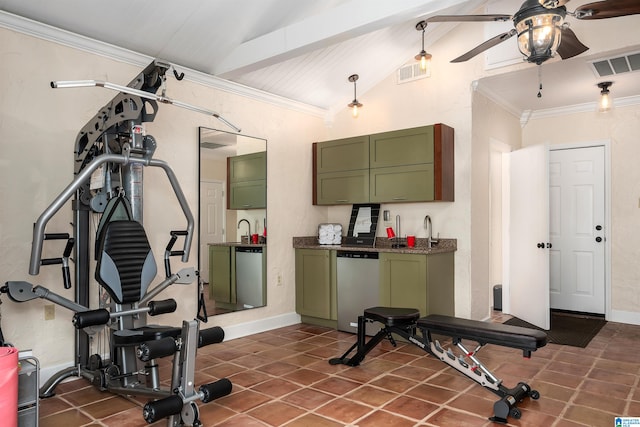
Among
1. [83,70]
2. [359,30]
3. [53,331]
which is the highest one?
[359,30]

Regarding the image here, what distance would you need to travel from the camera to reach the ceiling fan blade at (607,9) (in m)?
2.40

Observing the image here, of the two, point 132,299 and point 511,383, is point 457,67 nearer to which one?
point 511,383

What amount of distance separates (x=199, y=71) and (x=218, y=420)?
129 inches

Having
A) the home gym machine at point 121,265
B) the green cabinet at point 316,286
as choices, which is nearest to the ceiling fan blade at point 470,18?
the home gym machine at point 121,265

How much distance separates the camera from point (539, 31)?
2527 millimetres

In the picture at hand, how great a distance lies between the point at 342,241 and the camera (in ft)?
18.6

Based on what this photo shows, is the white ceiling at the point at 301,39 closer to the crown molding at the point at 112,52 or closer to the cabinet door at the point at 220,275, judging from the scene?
the crown molding at the point at 112,52

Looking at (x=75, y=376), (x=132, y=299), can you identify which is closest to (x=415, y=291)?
(x=132, y=299)

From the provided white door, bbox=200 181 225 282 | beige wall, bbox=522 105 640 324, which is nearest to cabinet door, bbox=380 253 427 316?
white door, bbox=200 181 225 282

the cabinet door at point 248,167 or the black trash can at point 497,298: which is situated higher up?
the cabinet door at point 248,167

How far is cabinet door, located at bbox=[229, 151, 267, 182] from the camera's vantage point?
4820 mm

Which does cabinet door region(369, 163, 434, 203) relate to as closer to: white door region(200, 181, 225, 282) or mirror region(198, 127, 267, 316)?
mirror region(198, 127, 267, 316)

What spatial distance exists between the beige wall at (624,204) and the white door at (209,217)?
15.7 ft

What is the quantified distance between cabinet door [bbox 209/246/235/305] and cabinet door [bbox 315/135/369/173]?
169 cm
